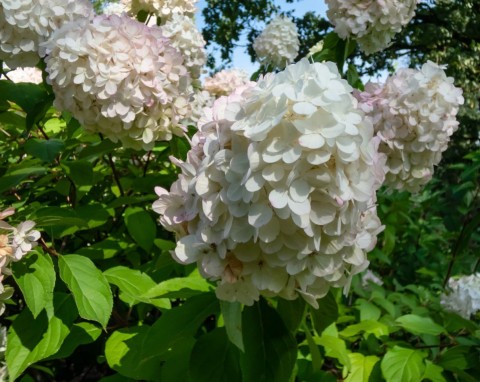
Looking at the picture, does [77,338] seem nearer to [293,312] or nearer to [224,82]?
[293,312]

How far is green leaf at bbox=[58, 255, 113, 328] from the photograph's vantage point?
142 centimetres

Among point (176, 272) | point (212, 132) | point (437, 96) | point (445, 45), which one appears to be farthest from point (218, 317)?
point (445, 45)

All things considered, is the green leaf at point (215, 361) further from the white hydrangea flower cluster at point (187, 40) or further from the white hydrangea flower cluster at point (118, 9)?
the white hydrangea flower cluster at point (118, 9)

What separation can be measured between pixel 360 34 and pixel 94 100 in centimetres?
126

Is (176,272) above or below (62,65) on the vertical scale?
below

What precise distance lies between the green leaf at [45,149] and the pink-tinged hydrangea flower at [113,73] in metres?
0.13

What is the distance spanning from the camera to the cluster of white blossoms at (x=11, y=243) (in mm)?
1367

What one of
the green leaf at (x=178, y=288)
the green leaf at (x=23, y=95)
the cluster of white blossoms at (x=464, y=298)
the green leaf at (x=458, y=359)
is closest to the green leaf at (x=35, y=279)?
the green leaf at (x=178, y=288)

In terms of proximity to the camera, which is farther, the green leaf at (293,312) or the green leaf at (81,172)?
the green leaf at (81,172)

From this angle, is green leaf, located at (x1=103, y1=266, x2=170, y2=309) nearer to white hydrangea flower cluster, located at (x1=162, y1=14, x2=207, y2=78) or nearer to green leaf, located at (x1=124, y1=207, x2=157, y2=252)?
green leaf, located at (x1=124, y1=207, x2=157, y2=252)

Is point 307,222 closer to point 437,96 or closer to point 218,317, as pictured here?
point 218,317

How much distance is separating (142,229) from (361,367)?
90 centimetres

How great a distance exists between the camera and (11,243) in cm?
141

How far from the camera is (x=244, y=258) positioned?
3.52ft
